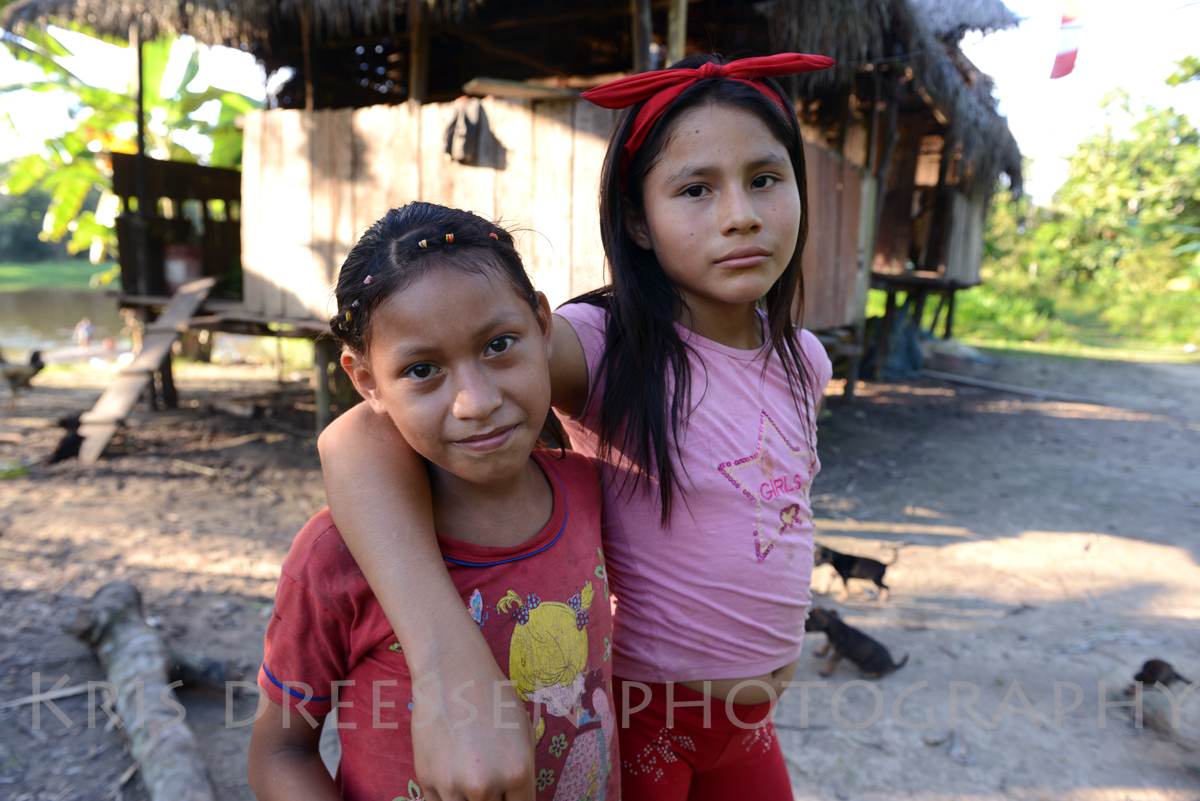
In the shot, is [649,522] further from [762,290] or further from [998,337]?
[998,337]

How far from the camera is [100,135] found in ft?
35.4

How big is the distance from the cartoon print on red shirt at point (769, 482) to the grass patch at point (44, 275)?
127 feet

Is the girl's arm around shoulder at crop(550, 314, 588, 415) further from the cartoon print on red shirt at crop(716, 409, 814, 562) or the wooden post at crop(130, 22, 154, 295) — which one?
the wooden post at crop(130, 22, 154, 295)

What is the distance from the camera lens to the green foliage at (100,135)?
32.2 ft

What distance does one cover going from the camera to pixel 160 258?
744 centimetres

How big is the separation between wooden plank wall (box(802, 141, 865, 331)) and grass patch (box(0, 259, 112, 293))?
35.7 m

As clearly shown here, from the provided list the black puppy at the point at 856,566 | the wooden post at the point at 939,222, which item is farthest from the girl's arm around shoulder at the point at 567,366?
the wooden post at the point at 939,222

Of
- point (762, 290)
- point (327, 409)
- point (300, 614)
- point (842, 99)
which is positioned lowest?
point (327, 409)

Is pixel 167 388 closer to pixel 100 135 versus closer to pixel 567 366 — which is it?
pixel 100 135

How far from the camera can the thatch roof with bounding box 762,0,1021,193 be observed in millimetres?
4950

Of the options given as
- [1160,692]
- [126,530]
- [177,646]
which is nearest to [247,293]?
[126,530]

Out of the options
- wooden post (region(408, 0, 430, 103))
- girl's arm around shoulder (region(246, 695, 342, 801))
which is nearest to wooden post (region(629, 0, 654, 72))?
wooden post (region(408, 0, 430, 103))

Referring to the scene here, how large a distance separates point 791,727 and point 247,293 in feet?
17.1

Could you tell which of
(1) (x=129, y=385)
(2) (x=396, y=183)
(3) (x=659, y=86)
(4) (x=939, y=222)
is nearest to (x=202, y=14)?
(2) (x=396, y=183)
